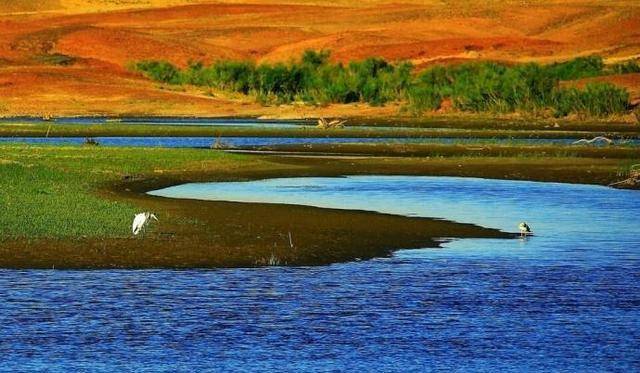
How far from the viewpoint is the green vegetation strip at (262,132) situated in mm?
61156

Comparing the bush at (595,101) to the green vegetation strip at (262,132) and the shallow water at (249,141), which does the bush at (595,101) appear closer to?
the green vegetation strip at (262,132)

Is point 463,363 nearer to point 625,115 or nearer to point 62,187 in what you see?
point 62,187

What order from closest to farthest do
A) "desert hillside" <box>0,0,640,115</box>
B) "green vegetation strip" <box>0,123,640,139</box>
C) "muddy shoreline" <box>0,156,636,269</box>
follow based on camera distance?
1. "muddy shoreline" <box>0,156,636,269</box>
2. "green vegetation strip" <box>0,123,640,139</box>
3. "desert hillside" <box>0,0,640,115</box>

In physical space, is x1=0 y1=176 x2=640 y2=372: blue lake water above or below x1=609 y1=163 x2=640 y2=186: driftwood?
above

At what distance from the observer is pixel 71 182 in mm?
34906

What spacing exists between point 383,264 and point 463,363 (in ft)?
23.3

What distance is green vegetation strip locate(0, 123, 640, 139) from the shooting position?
61.2 m

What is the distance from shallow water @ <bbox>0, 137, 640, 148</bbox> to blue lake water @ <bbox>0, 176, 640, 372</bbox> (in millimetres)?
29842

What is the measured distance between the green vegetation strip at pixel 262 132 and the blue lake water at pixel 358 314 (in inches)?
1396

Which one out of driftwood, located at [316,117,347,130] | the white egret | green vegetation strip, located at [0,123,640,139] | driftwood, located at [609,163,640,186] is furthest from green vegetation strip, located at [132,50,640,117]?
the white egret

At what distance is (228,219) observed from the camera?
92.8 feet

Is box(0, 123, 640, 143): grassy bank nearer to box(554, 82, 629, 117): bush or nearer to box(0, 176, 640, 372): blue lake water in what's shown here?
box(554, 82, 629, 117): bush

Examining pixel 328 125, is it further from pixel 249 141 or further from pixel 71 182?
pixel 71 182

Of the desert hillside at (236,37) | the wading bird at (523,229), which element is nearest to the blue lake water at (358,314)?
the wading bird at (523,229)
